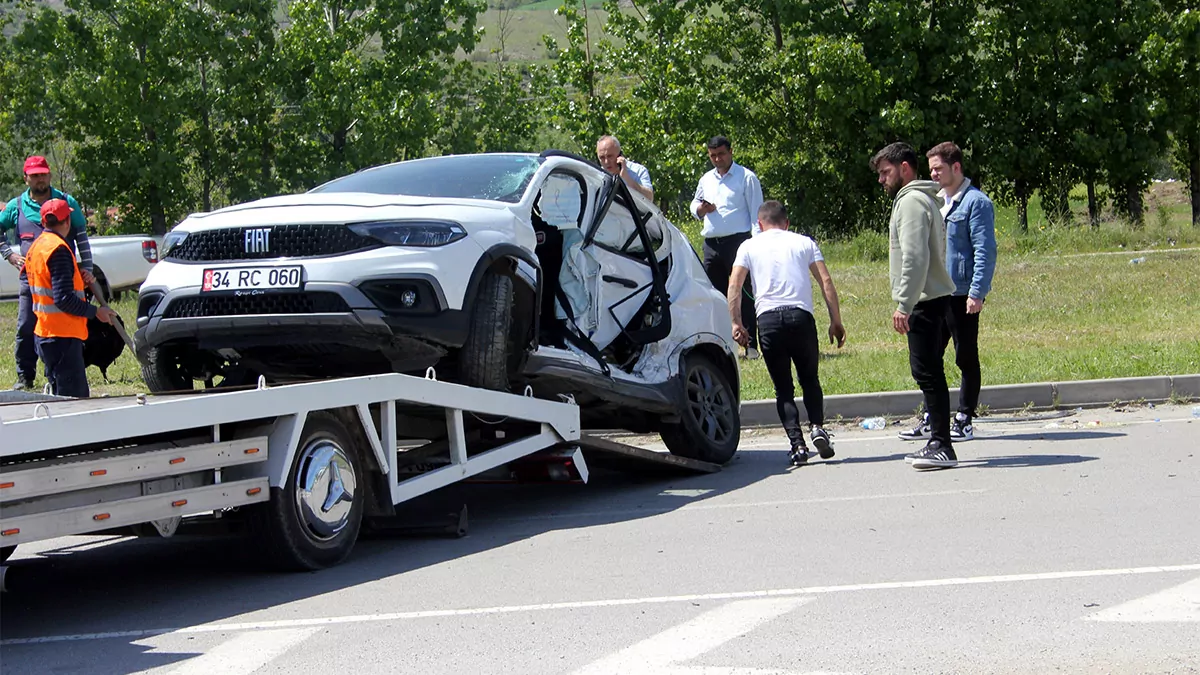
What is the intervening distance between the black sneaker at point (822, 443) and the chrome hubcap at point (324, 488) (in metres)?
3.67

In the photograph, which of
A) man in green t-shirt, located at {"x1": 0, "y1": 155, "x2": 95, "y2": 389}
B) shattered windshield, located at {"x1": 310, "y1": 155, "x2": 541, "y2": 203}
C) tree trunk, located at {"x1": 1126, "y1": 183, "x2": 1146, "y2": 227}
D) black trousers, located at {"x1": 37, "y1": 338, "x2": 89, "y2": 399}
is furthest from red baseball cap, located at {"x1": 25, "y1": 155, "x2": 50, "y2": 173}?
tree trunk, located at {"x1": 1126, "y1": 183, "x2": 1146, "y2": 227}

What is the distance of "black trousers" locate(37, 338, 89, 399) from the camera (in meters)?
9.64

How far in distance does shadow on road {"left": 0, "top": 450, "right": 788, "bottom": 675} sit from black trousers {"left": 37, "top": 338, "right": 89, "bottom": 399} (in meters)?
2.18

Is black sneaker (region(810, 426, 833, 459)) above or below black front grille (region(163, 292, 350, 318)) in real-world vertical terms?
below

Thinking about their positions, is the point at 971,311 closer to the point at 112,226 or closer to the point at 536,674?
the point at 536,674

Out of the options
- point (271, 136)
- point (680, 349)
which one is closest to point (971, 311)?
point (680, 349)

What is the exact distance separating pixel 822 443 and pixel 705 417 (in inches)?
30.6

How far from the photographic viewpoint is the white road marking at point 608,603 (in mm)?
5520

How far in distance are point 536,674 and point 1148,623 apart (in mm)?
2148

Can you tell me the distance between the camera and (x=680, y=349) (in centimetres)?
951

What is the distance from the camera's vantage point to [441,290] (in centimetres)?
719

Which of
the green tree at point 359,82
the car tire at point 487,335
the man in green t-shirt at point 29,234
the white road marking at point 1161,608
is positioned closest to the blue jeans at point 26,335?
the man in green t-shirt at point 29,234

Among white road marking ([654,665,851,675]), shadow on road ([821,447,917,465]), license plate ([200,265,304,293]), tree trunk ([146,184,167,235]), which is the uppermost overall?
tree trunk ([146,184,167,235])

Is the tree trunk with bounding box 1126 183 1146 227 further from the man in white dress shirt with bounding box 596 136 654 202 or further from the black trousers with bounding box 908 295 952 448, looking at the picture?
the black trousers with bounding box 908 295 952 448
